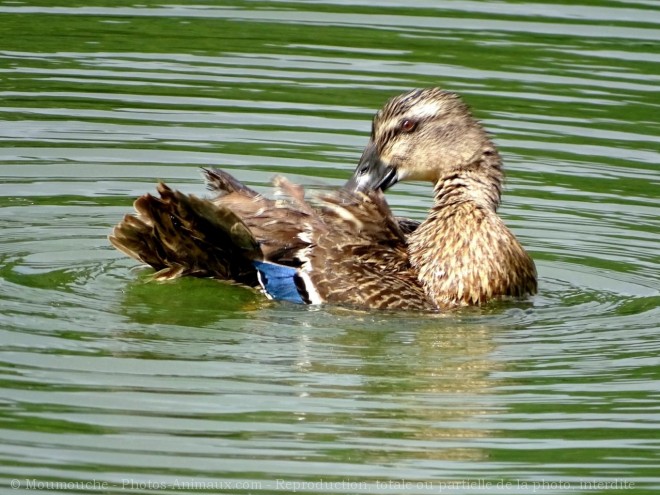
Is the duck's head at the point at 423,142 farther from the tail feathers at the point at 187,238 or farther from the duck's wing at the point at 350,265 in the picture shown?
the tail feathers at the point at 187,238

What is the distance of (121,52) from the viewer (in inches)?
648

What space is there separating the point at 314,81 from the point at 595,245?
4.19 metres

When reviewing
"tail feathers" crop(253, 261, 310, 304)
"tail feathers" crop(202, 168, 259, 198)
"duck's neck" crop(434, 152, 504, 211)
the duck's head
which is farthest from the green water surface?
the duck's head

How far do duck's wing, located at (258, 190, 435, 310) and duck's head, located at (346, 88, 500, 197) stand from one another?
42 cm

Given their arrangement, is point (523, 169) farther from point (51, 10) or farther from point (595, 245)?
point (51, 10)

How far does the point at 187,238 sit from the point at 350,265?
1.07 meters

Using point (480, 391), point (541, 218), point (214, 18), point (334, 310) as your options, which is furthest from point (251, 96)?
point (480, 391)

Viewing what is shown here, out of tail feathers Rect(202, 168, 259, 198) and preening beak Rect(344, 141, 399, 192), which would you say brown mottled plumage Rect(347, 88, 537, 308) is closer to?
preening beak Rect(344, 141, 399, 192)

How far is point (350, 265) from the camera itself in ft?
36.0

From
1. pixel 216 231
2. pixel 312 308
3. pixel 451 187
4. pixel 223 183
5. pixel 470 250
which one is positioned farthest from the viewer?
pixel 451 187

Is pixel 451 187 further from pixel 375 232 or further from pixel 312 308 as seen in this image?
pixel 312 308

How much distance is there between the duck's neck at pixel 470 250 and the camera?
11.2m

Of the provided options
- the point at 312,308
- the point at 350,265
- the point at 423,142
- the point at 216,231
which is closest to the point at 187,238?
the point at 216,231

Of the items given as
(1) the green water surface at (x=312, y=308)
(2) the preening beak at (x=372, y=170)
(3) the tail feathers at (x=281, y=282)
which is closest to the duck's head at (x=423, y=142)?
(2) the preening beak at (x=372, y=170)
